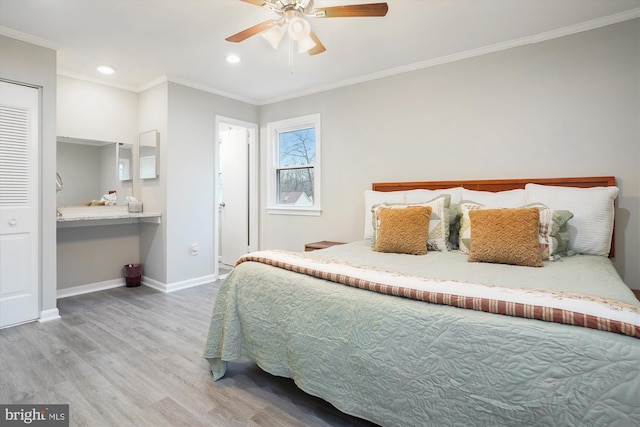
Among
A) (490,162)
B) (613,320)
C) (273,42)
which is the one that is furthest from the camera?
(490,162)

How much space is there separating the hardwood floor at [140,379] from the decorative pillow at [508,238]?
4.26 ft

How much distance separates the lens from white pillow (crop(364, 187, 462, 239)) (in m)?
→ 2.96

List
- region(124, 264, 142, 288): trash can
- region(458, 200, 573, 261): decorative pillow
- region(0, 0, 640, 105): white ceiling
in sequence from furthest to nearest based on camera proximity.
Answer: region(124, 264, 142, 288): trash can
region(0, 0, 640, 105): white ceiling
region(458, 200, 573, 261): decorative pillow

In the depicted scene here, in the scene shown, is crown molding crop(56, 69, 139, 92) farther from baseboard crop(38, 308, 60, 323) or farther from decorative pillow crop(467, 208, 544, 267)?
decorative pillow crop(467, 208, 544, 267)

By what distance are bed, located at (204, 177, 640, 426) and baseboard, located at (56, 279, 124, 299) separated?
2.72 meters

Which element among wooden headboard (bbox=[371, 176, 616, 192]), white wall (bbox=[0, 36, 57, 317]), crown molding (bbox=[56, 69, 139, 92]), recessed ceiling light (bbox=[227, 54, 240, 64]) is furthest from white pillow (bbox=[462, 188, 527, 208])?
crown molding (bbox=[56, 69, 139, 92])

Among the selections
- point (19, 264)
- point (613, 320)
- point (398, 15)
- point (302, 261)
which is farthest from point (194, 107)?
point (613, 320)

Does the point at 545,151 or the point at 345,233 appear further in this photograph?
the point at 345,233

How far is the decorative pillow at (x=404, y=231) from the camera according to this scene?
253cm

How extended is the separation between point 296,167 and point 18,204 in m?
2.90

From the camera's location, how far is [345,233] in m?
3.96

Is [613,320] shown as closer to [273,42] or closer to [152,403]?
[152,403]

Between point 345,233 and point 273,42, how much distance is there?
228cm

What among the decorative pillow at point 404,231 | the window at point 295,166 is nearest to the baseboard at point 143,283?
the window at point 295,166
